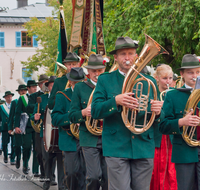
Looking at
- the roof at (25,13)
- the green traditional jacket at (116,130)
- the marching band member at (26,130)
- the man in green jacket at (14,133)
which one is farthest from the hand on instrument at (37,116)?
the roof at (25,13)

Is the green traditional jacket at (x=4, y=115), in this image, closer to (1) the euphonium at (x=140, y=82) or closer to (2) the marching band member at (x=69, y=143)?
(2) the marching band member at (x=69, y=143)

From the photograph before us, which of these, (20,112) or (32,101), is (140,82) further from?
(20,112)

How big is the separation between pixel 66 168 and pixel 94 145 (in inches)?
41.9

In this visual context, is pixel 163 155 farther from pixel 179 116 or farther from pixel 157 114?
pixel 157 114

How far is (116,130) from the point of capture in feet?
14.9

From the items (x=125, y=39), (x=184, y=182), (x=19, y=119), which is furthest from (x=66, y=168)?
(x=19, y=119)

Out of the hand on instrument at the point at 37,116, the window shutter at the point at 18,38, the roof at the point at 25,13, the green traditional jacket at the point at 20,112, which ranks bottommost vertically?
the green traditional jacket at the point at 20,112

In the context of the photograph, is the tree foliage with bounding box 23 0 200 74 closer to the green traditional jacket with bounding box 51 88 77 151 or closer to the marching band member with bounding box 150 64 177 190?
the marching band member with bounding box 150 64 177 190

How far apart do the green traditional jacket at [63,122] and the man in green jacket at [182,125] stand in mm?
2193

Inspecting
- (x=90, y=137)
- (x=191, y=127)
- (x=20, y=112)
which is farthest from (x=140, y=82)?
(x=20, y=112)

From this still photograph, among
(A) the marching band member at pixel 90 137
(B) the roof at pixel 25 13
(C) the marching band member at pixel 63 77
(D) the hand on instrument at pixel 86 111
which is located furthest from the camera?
(B) the roof at pixel 25 13

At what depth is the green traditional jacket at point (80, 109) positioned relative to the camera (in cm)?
603

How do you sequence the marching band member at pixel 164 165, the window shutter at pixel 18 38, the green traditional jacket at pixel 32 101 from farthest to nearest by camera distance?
the window shutter at pixel 18 38 → the green traditional jacket at pixel 32 101 → the marching band member at pixel 164 165

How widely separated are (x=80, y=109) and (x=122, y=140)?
6.14 feet
